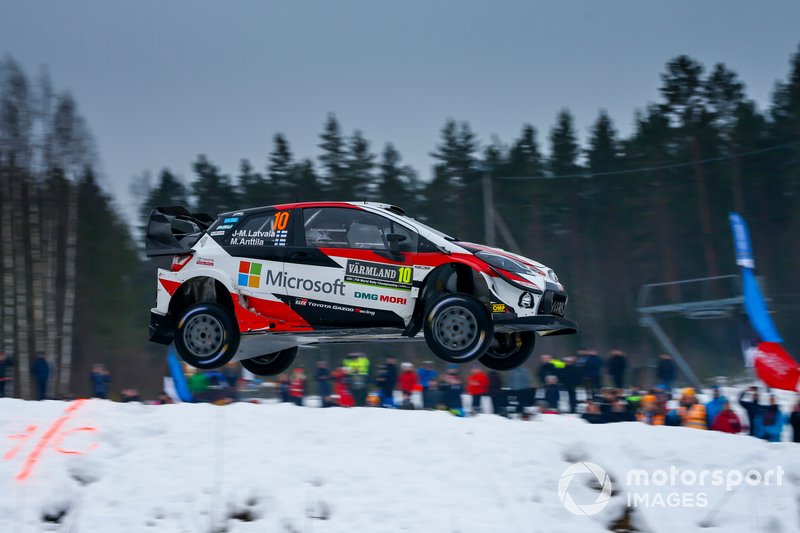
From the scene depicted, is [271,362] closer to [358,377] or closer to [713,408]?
[358,377]

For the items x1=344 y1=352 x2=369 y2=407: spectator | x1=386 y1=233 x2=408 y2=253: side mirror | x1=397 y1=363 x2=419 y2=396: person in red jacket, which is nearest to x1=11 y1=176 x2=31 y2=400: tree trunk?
x1=344 y1=352 x2=369 y2=407: spectator

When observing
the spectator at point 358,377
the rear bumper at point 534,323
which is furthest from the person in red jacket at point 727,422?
the rear bumper at point 534,323

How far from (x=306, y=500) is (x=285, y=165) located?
20774 millimetres

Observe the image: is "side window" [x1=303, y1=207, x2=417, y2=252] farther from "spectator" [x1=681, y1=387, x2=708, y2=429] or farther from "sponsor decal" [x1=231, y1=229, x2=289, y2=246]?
"spectator" [x1=681, y1=387, x2=708, y2=429]

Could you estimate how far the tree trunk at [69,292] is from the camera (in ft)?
83.9

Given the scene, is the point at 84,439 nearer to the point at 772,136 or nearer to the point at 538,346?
the point at 538,346

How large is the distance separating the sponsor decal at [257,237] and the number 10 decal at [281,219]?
54mm

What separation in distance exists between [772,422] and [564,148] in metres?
22.7

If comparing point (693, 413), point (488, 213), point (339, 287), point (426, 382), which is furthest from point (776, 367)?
point (488, 213)

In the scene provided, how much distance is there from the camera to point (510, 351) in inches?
390

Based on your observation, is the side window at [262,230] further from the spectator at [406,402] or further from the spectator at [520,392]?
the spectator at [520,392]

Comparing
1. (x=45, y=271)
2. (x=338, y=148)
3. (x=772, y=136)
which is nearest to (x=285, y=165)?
(x=338, y=148)

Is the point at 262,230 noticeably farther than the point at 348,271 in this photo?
Yes

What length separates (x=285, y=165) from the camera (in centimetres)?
3062
